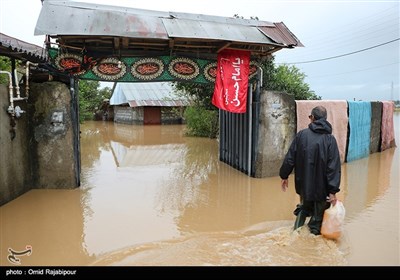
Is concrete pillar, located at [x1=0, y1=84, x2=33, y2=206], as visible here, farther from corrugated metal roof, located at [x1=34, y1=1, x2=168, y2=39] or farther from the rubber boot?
the rubber boot

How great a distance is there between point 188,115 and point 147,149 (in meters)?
5.18

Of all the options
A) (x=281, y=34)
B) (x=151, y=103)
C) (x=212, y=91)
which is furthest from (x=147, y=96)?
(x=281, y=34)

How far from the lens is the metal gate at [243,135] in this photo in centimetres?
857

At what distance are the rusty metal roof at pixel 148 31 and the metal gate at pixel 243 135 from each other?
1.22 m

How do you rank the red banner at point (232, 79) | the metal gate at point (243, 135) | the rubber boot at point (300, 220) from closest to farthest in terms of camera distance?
1. the rubber boot at point (300, 220)
2. the red banner at point (232, 79)
3. the metal gate at point (243, 135)

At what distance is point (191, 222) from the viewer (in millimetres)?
5602

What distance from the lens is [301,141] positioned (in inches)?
178

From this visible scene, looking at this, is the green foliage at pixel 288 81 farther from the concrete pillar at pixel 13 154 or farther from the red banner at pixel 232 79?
the concrete pillar at pixel 13 154

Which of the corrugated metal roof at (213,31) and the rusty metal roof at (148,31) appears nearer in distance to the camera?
the rusty metal roof at (148,31)

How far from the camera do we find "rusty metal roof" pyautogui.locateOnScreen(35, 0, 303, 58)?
6.92 meters

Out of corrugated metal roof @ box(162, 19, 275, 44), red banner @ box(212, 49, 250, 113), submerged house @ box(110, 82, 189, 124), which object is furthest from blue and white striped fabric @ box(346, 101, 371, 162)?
submerged house @ box(110, 82, 189, 124)

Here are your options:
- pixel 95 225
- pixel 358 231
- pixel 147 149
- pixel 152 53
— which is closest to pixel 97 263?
pixel 95 225

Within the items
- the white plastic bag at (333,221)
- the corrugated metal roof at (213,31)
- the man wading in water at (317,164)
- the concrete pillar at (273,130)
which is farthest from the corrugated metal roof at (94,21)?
the white plastic bag at (333,221)
